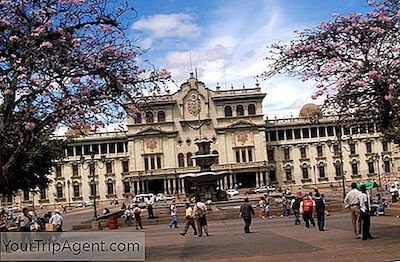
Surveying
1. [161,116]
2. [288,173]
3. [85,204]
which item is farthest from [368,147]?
[85,204]

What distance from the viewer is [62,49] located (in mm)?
14062

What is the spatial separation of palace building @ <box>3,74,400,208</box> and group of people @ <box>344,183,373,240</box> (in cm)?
7679

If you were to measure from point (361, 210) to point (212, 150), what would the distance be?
79163 mm

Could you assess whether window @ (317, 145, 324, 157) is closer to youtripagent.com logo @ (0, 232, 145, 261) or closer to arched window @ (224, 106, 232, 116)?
→ arched window @ (224, 106, 232, 116)

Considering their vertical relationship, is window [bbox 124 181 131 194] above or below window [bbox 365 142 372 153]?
below

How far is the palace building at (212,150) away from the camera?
95625 mm

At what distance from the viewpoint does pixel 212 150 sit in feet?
312

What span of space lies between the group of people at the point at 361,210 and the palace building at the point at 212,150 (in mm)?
76787

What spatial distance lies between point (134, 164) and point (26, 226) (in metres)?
78.1

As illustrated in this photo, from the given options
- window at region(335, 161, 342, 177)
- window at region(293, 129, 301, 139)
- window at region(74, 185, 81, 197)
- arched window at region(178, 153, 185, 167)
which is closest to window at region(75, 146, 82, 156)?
window at region(74, 185, 81, 197)

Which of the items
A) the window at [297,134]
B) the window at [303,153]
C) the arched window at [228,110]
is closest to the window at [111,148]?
the arched window at [228,110]

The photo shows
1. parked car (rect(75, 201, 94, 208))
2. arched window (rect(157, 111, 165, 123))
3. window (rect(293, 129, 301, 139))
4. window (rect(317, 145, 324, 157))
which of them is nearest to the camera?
parked car (rect(75, 201, 94, 208))

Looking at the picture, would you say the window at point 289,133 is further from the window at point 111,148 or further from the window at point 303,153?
the window at point 111,148

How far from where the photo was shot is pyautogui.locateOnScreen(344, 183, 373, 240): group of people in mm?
15836
